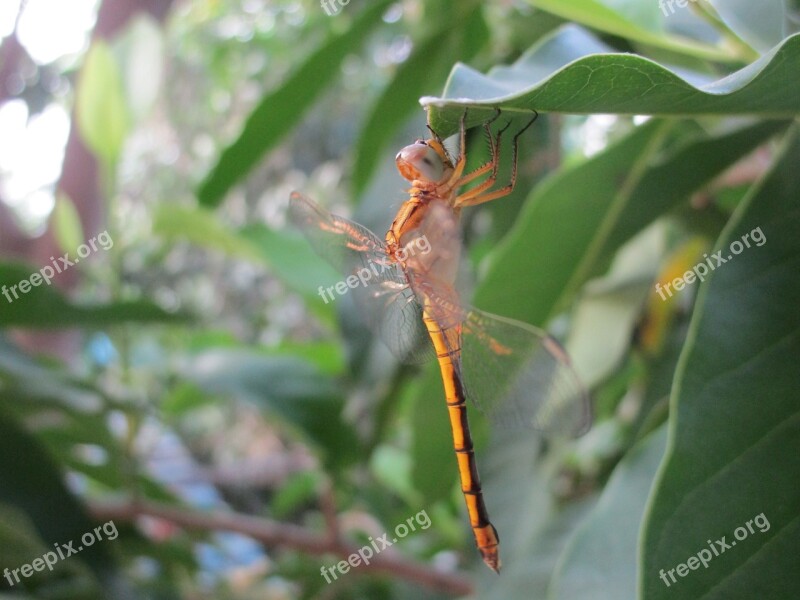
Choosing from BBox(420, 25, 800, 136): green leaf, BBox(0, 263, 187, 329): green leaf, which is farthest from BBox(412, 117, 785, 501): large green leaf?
BBox(0, 263, 187, 329): green leaf

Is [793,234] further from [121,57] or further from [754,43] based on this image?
[121,57]

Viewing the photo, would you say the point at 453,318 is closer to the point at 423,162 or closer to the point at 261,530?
the point at 423,162

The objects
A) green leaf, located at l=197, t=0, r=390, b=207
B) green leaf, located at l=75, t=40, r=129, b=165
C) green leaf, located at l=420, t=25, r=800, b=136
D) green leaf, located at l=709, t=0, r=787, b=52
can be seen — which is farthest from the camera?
green leaf, located at l=75, t=40, r=129, b=165

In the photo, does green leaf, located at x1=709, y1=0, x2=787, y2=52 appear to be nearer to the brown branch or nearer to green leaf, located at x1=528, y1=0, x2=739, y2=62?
green leaf, located at x1=528, y1=0, x2=739, y2=62

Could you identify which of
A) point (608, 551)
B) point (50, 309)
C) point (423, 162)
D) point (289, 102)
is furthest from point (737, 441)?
point (50, 309)

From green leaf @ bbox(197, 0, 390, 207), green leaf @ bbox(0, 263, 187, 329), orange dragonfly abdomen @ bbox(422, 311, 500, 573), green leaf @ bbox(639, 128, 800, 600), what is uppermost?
green leaf @ bbox(197, 0, 390, 207)

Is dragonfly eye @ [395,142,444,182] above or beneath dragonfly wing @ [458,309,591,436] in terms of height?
above

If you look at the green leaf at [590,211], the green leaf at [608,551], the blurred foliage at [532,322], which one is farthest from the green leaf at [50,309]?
the green leaf at [608,551]
